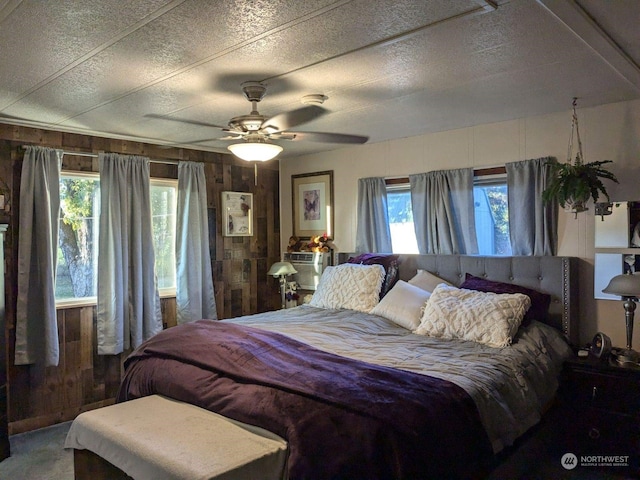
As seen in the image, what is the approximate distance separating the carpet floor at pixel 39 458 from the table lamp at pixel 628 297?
357 centimetres

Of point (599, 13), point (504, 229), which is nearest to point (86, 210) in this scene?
point (504, 229)

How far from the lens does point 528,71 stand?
262 cm

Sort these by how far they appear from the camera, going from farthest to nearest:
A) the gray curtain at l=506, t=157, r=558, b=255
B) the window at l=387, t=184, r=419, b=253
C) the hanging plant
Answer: the window at l=387, t=184, r=419, b=253
the gray curtain at l=506, t=157, r=558, b=255
the hanging plant

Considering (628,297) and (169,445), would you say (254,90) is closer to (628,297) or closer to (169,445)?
(169,445)

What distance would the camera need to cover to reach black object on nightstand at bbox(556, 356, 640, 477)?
2.76 metres

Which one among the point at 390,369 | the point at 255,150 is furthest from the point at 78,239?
the point at 390,369

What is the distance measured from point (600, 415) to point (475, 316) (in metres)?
0.92

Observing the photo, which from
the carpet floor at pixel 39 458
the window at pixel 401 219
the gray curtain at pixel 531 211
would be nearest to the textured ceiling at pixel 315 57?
the gray curtain at pixel 531 211

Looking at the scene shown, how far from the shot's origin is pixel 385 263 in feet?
14.1

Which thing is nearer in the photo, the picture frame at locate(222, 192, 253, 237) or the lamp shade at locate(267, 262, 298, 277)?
the lamp shade at locate(267, 262, 298, 277)

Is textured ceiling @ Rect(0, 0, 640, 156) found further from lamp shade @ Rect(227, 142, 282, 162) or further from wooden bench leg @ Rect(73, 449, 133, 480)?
wooden bench leg @ Rect(73, 449, 133, 480)

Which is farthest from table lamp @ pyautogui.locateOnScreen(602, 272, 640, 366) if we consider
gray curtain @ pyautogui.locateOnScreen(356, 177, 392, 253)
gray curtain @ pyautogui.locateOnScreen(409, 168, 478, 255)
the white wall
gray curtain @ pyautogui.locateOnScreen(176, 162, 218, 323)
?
gray curtain @ pyautogui.locateOnScreen(176, 162, 218, 323)

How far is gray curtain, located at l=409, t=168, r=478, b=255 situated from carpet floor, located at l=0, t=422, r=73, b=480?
324 centimetres

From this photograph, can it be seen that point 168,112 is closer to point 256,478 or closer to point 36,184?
point 36,184
